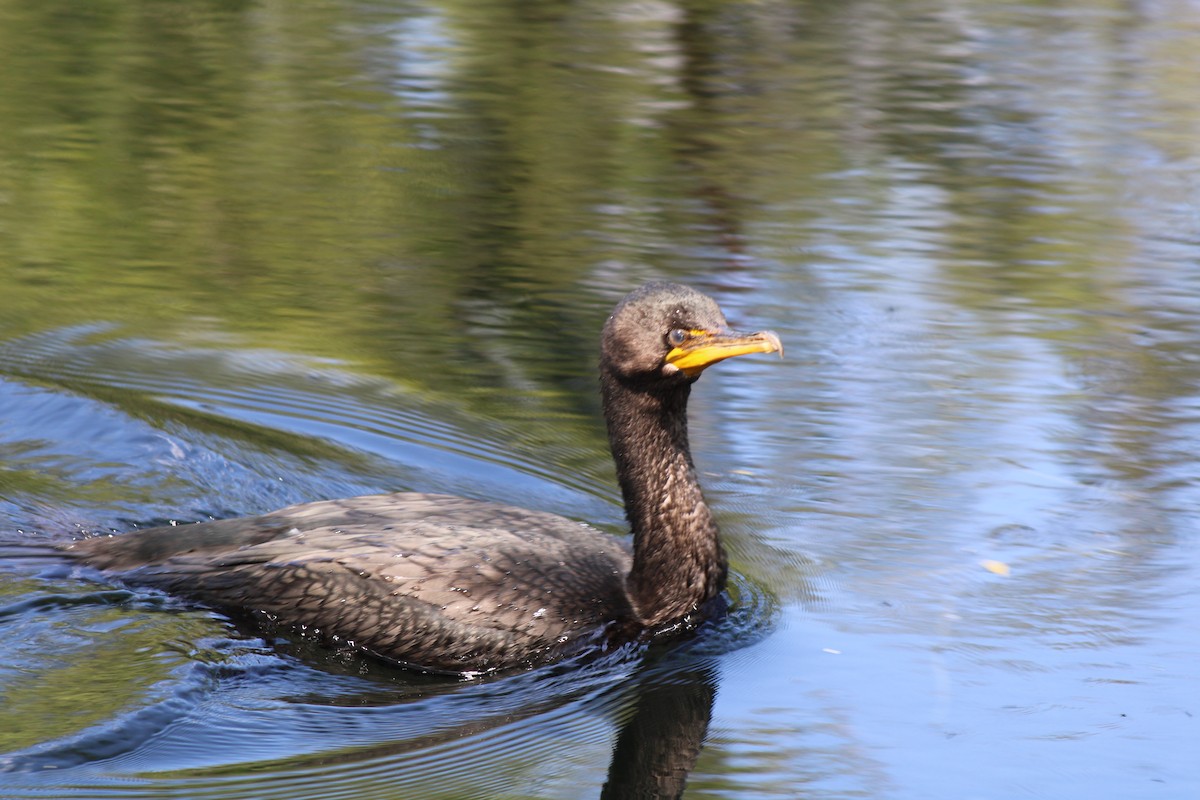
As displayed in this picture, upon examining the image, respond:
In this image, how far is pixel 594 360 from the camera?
924 centimetres

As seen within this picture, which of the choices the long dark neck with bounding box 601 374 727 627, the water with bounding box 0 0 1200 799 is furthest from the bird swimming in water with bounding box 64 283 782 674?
the water with bounding box 0 0 1200 799

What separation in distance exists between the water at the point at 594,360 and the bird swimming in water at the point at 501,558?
16cm

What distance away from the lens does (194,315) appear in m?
9.82

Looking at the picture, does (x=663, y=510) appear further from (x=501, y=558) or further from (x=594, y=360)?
(x=594, y=360)

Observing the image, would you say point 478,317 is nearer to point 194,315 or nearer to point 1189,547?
point 194,315

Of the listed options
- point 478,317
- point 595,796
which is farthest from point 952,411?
point 595,796

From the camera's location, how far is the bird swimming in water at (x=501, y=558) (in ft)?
19.8

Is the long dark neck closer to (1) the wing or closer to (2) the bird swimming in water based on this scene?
(2) the bird swimming in water

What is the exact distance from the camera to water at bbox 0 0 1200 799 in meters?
5.52

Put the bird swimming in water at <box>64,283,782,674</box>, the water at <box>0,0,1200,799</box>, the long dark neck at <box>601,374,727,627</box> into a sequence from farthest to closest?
the long dark neck at <box>601,374,727,627</box> < the bird swimming in water at <box>64,283,782,674</box> < the water at <box>0,0,1200,799</box>

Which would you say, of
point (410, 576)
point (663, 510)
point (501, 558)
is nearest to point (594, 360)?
point (663, 510)

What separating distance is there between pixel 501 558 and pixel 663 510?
0.66 meters

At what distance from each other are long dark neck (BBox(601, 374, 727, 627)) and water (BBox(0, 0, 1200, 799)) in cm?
22

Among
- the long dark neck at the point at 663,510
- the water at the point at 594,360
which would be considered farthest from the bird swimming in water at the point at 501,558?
the water at the point at 594,360
